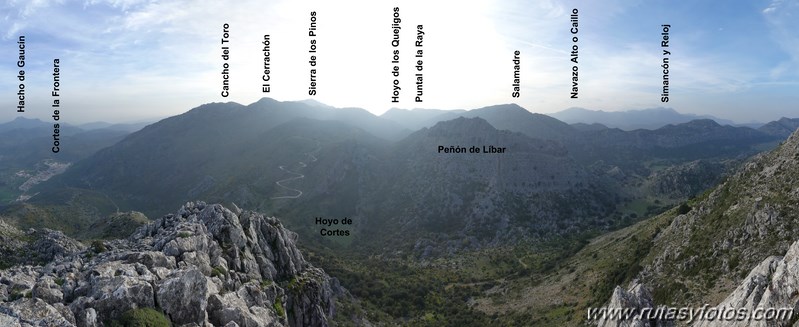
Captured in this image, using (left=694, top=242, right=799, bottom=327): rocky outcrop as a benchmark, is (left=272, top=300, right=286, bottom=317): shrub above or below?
below

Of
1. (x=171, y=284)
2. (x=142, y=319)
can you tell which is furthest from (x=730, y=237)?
(x=142, y=319)

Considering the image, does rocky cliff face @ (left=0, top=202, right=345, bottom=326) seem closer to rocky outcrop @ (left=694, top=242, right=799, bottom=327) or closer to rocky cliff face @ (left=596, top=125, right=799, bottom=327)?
rocky outcrop @ (left=694, top=242, right=799, bottom=327)

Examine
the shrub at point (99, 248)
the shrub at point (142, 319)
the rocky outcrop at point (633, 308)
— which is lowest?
the rocky outcrop at point (633, 308)

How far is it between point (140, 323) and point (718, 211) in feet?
247

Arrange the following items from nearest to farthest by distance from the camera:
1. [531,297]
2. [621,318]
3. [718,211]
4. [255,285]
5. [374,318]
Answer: [621,318] < [255,285] < [718,211] < [374,318] < [531,297]

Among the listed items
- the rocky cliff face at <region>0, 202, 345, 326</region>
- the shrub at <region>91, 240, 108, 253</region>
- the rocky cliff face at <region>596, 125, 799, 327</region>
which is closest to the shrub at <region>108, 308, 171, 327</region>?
the rocky cliff face at <region>0, 202, 345, 326</region>

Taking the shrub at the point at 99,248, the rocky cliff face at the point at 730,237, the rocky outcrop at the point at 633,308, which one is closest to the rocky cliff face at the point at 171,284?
the shrub at the point at 99,248

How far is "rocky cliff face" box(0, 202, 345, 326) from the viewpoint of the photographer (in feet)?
83.8

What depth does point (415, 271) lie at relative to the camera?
126812 mm

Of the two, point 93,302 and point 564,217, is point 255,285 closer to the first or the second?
point 93,302

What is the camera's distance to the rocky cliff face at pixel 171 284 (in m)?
25.5

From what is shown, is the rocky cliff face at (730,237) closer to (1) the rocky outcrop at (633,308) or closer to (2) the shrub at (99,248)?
(1) the rocky outcrop at (633,308)

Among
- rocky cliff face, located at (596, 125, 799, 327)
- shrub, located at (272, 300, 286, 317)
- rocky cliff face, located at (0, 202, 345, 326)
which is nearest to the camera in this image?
rocky cliff face, located at (0, 202, 345, 326)

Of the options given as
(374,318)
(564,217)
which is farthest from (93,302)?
(564,217)
